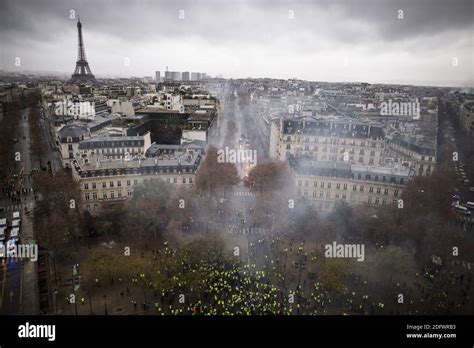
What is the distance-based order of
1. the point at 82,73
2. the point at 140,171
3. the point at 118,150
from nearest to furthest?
the point at 140,171, the point at 118,150, the point at 82,73

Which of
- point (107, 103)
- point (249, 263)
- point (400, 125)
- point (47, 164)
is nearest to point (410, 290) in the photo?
point (249, 263)

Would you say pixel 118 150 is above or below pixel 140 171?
above

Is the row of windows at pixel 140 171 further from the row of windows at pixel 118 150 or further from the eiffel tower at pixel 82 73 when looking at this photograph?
the eiffel tower at pixel 82 73

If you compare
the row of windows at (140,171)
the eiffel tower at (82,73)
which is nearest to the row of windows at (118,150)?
the row of windows at (140,171)

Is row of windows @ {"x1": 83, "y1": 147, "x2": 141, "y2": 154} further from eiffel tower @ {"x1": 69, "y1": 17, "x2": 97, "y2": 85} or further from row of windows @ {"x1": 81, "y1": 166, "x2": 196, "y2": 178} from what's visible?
eiffel tower @ {"x1": 69, "y1": 17, "x2": 97, "y2": 85}

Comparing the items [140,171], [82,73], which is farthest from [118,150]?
[82,73]

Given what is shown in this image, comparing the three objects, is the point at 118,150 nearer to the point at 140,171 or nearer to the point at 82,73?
the point at 140,171

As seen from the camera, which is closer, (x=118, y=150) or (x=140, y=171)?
(x=140, y=171)

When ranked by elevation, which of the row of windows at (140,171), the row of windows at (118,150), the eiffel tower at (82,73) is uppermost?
the eiffel tower at (82,73)

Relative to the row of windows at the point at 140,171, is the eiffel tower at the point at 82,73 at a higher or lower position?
higher

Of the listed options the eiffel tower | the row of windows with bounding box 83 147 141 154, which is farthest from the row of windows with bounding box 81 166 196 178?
the eiffel tower

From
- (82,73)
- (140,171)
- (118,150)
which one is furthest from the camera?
(82,73)

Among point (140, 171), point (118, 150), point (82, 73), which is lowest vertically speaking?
point (140, 171)
